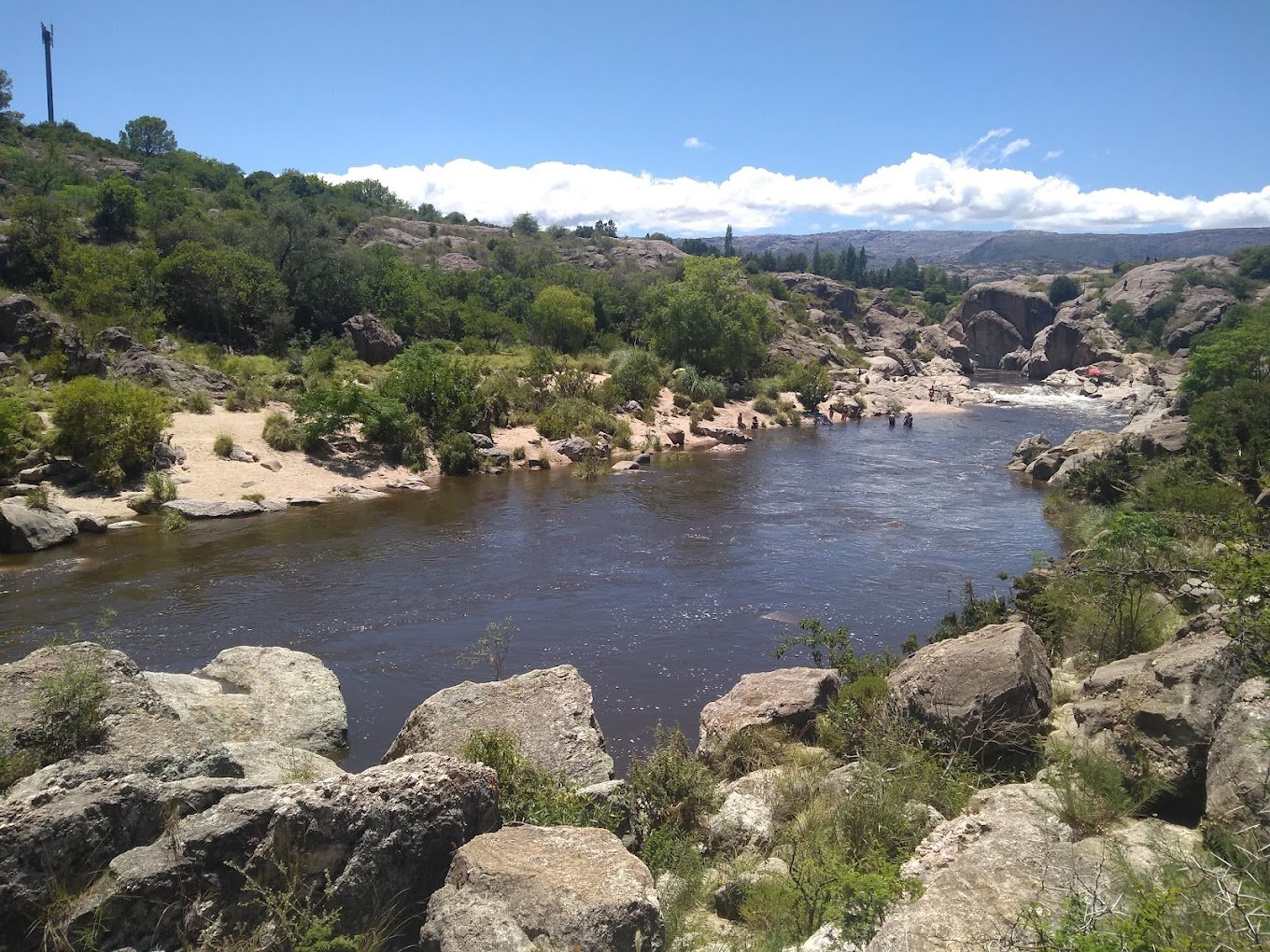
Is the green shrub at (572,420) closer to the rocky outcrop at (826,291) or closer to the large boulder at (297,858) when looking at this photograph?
the large boulder at (297,858)

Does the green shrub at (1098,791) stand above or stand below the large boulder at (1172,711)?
below

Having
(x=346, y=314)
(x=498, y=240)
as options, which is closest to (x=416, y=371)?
(x=346, y=314)

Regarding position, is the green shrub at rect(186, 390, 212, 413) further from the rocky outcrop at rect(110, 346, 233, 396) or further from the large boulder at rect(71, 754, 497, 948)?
the large boulder at rect(71, 754, 497, 948)

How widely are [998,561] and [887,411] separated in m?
33.3

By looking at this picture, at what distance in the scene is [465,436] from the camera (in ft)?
101

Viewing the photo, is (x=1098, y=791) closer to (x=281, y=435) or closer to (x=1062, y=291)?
(x=281, y=435)

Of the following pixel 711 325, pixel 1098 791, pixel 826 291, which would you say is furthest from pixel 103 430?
pixel 826 291

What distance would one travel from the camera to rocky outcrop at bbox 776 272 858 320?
10000 centimetres

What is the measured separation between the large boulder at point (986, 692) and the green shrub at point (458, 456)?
2255 centimetres

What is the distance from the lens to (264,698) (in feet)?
36.5

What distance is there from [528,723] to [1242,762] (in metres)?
7.13

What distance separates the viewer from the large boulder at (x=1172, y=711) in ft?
23.9

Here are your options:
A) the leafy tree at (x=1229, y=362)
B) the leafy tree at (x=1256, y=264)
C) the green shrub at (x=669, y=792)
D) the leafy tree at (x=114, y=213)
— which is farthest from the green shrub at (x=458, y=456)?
the leafy tree at (x=1256, y=264)

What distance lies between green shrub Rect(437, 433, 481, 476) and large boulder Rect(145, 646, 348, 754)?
58.8 feet
